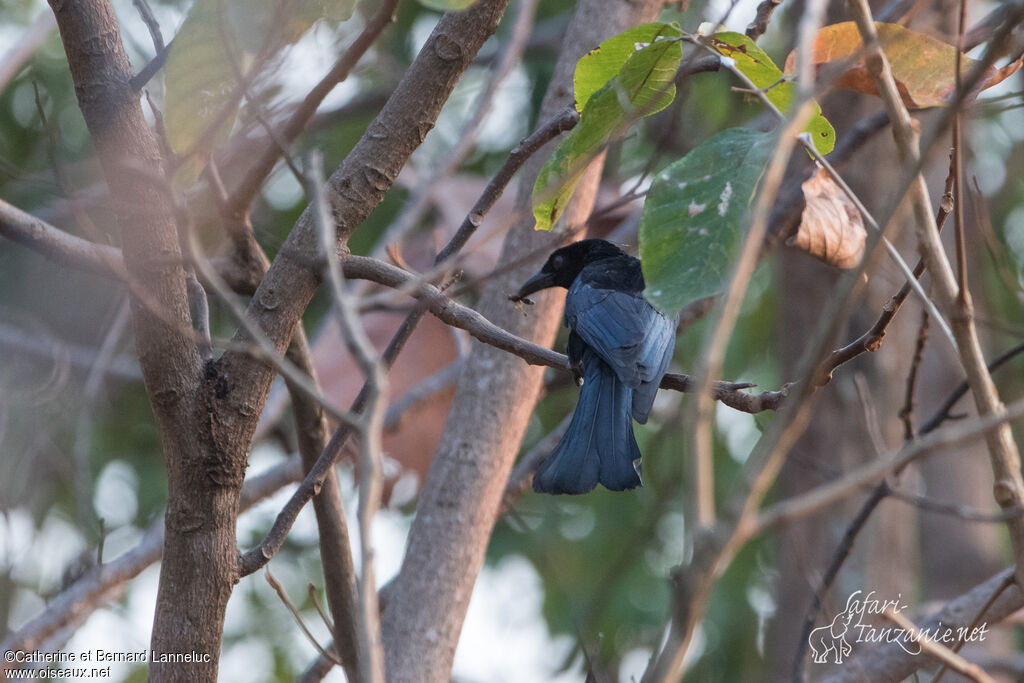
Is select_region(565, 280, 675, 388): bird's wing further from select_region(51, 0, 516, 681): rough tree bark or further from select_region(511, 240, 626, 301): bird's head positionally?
select_region(51, 0, 516, 681): rough tree bark

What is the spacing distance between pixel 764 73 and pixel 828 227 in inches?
31.7

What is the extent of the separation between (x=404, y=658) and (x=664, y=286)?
6.82 ft

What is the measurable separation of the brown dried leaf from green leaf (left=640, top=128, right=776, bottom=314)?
0.98 m

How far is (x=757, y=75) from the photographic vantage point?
2188mm

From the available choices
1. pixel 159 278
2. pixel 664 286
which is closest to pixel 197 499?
pixel 159 278

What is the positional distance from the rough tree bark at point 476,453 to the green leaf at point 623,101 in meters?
1.07

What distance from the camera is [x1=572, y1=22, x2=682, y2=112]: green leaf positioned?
7.02ft

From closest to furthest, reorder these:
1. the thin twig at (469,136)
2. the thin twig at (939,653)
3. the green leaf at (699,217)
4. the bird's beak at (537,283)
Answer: the thin twig at (939,653) → the green leaf at (699,217) → the thin twig at (469,136) → the bird's beak at (537,283)

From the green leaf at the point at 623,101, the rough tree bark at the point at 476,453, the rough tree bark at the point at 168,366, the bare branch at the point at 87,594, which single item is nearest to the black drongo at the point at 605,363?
the rough tree bark at the point at 476,453

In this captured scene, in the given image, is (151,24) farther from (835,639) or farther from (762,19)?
Answer: (835,639)

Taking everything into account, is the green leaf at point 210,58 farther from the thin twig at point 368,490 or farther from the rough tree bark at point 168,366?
the thin twig at point 368,490

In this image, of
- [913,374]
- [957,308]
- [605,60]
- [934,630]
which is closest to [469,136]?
[605,60]

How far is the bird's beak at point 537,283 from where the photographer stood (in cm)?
405

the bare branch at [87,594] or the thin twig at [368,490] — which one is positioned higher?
the bare branch at [87,594]
